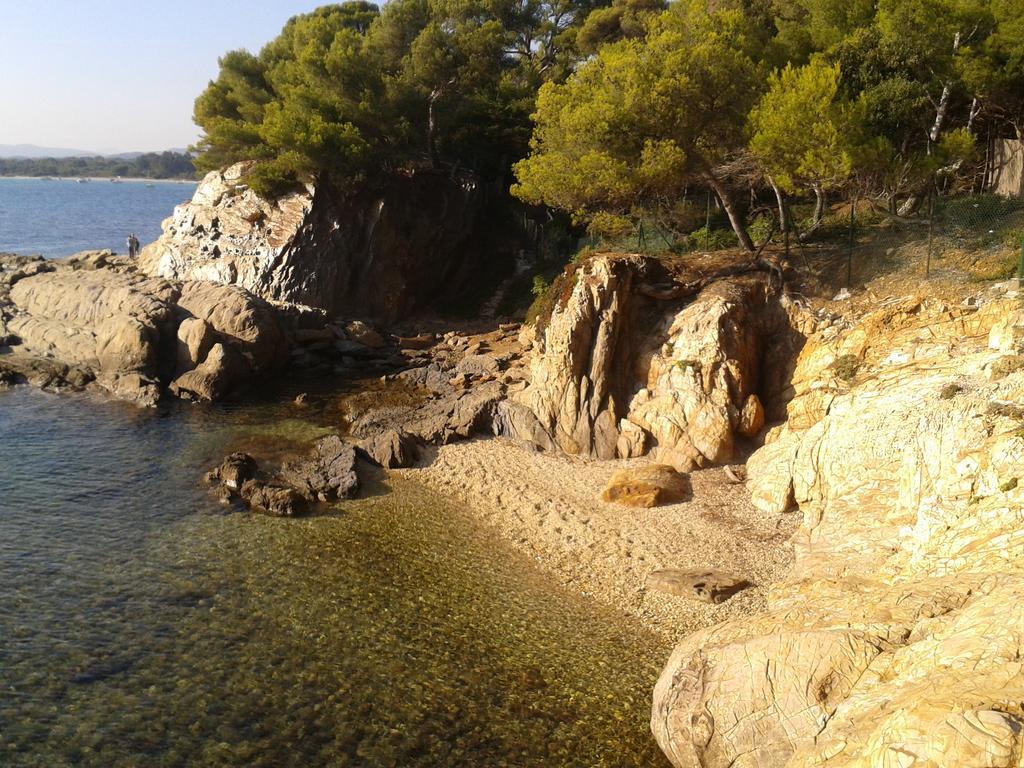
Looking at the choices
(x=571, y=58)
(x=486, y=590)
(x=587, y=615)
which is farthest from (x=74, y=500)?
(x=571, y=58)

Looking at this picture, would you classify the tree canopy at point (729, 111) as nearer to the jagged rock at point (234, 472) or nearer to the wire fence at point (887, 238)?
the wire fence at point (887, 238)

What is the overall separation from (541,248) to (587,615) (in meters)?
29.5

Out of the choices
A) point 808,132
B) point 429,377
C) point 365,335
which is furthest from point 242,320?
point 808,132

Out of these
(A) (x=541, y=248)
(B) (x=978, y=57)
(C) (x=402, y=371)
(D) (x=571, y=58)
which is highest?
(D) (x=571, y=58)

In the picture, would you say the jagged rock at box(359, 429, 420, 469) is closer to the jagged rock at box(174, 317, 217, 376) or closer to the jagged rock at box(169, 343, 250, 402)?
the jagged rock at box(169, 343, 250, 402)

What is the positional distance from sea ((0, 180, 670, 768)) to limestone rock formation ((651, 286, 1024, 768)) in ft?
6.34

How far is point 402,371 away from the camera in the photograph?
3269cm

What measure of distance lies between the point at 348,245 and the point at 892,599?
33.8 meters

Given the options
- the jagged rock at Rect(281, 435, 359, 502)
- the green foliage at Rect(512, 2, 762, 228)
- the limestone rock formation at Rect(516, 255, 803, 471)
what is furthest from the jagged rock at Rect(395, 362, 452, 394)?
the green foliage at Rect(512, 2, 762, 228)

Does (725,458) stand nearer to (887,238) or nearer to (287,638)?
(887,238)

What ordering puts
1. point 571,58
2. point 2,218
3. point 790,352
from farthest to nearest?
point 2,218
point 571,58
point 790,352

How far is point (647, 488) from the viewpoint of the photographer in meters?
20.2

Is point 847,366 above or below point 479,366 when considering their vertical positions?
above

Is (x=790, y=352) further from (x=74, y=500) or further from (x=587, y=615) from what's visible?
(x=74, y=500)
